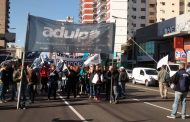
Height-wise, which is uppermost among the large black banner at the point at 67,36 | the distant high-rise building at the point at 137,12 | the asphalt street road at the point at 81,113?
the distant high-rise building at the point at 137,12

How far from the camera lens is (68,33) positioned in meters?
18.2

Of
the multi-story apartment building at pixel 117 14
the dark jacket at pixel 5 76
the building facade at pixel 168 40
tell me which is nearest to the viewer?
the dark jacket at pixel 5 76

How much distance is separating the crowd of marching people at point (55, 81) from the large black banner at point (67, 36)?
1.25 m

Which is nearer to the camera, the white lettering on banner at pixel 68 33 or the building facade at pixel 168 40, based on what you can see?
the white lettering on banner at pixel 68 33

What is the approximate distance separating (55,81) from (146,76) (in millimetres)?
18671

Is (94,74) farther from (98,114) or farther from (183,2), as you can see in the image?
(183,2)

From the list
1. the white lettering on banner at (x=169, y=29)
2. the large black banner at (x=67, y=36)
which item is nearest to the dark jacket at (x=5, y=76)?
the large black banner at (x=67, y=36)

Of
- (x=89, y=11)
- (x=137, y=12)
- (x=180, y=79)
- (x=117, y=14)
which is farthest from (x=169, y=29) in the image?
(x=89, y=11)

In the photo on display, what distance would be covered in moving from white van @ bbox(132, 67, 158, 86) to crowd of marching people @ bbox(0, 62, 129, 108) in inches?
530

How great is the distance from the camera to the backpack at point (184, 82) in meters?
14.1

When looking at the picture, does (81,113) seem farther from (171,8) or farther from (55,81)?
(171,8)

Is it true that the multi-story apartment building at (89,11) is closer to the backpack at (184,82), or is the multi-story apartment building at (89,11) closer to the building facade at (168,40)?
the building facade at (168,40)

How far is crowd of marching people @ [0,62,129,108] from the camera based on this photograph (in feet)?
59.7

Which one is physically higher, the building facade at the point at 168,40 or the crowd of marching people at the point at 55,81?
the building facade at the point at 168,40
